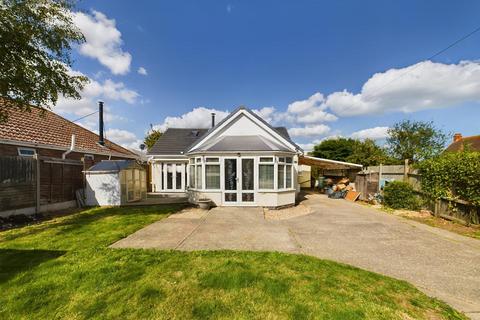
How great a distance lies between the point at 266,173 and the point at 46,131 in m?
13.6

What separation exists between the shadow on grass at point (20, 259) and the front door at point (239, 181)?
7.61m

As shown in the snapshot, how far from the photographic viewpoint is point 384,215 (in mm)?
10391

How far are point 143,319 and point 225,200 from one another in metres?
8.92

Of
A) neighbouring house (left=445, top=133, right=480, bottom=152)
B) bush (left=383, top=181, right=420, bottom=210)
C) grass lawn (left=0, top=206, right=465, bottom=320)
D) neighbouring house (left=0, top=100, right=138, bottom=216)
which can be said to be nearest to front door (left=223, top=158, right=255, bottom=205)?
grass lawn (left=0, top=206, right=465, bottom=320)

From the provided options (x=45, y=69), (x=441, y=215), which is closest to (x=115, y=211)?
(x=45, y=69)

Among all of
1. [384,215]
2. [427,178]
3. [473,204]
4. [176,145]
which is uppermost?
[176,145]

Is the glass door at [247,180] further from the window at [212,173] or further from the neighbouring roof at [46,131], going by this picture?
the neighbouring roof at [46,131]

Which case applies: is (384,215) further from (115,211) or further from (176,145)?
(176,145)

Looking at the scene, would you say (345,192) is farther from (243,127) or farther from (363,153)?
(363,153)

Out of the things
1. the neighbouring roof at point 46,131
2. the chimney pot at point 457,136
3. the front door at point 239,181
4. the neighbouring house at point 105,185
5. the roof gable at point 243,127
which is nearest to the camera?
the neighbouring roof at point 46,131

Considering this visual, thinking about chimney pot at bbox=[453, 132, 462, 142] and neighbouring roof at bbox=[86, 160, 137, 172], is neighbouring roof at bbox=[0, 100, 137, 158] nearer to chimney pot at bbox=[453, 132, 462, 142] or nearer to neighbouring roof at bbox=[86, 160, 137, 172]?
neighbouring roof at bbox=[86, 160, 137, 172]

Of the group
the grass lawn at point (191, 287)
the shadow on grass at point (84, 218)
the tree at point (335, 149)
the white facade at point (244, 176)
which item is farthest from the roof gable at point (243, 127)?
the tree at point (335, 149)

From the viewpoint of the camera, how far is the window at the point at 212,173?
12078mm

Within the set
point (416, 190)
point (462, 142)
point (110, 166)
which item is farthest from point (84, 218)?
point (462, 142)
